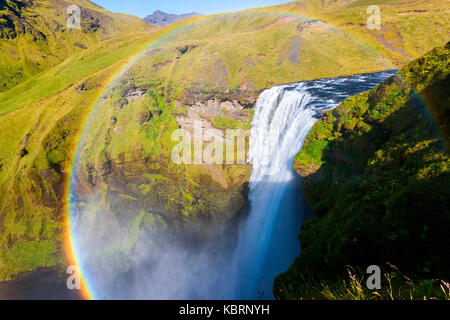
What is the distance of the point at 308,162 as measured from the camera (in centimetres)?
1318

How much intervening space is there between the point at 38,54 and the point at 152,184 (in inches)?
5381

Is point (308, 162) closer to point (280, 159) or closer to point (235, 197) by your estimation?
point (280, 159)

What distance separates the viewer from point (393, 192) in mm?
5156

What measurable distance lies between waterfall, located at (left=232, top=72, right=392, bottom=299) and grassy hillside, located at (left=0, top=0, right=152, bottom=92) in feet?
394

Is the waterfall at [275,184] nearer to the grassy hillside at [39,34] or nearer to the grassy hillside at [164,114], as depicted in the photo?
the grassy hillside at [164,114]

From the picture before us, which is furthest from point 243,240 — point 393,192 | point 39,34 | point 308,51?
point 39,34

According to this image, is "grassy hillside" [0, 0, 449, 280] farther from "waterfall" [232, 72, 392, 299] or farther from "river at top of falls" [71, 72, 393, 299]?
"waterfall" [232, 72, 392, 299]

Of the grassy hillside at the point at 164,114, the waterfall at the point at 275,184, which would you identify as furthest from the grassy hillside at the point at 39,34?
the waterfall at the point at 275,184

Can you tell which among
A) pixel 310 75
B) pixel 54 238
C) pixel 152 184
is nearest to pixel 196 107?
pixel 152 184

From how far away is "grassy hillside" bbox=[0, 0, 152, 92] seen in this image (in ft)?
326

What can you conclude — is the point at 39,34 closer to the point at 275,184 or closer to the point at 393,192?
the point at 275,184

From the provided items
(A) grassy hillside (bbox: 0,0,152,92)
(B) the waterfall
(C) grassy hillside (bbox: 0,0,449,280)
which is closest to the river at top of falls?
(B) the waterfall

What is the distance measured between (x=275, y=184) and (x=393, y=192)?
46.2 feet

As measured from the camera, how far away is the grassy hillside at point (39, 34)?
326ft
